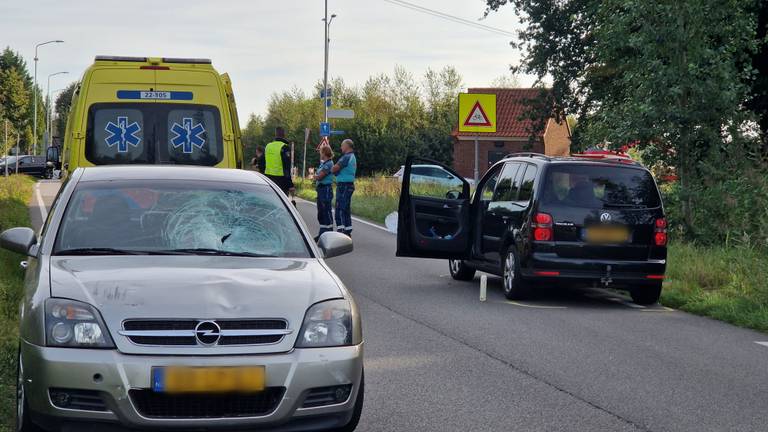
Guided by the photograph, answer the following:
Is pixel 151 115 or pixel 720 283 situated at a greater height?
pixel 151 115

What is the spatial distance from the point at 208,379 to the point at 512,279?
812 cm

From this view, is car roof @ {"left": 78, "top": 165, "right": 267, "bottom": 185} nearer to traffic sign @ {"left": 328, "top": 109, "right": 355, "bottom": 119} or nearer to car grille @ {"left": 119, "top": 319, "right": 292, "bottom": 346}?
car grille @ {"left": 119, "top": 319, "right": 292, "bottom": 346}

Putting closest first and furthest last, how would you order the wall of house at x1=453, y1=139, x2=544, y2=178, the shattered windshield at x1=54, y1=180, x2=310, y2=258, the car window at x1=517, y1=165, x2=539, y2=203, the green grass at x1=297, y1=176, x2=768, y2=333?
the shattered windshield at x1=54, y1=180, x2=310, y2=258, the green grass at x1=297, y1=176, x2=768, y2=333, the car window at x1=517, y1=165, x2=539, y2=203, the wall of house at x1=453, y1=139, x2=544, y2=178

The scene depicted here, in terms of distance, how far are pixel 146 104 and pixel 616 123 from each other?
29.7ft

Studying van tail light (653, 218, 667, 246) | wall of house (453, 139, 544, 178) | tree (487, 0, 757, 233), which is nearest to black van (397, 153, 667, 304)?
van tail light (653, 218, 667, 246)

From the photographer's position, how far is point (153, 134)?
42.4 feet

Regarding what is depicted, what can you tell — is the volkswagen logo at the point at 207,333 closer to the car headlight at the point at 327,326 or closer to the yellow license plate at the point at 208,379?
the yellow license plate at the point at 208,379

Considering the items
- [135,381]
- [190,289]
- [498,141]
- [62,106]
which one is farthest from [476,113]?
[62,106]

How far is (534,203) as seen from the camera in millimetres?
12656

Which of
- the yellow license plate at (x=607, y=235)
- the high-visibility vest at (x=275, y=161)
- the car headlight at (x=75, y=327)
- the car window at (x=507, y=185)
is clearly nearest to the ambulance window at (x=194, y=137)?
the car window at (x=507, y=185)

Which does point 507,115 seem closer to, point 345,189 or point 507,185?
point 345,189

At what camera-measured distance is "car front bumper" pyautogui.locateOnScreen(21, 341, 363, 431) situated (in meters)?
5.09

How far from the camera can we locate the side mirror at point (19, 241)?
650cm

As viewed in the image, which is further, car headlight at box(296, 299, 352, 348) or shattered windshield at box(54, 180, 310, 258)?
shattered windshield at box(54, 180, 310, 258)
